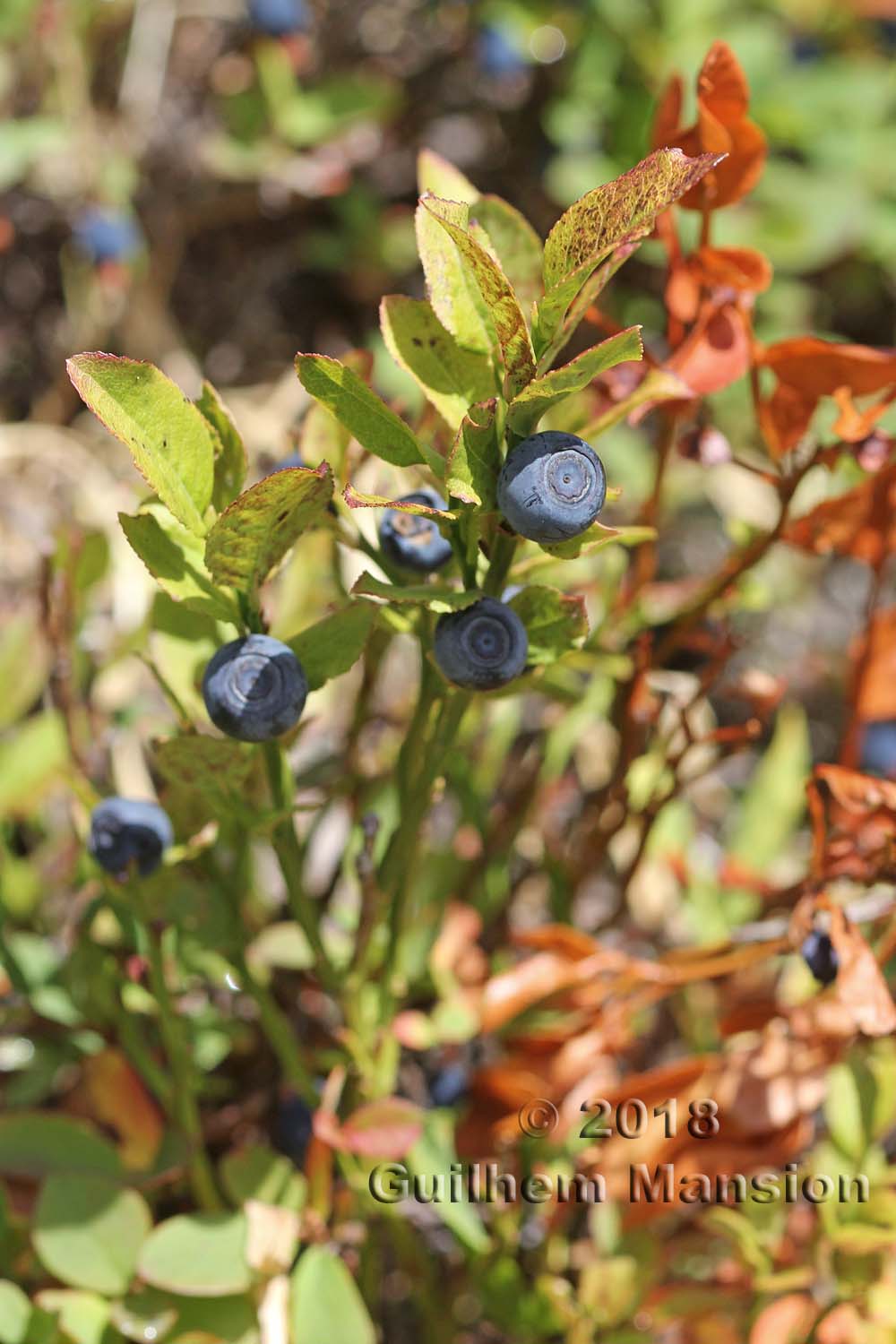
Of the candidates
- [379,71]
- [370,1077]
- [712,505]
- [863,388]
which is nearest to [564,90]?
[379,71]

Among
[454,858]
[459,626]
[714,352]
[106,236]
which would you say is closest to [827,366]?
[714,352]

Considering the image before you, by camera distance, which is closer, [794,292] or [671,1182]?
[671,1182]

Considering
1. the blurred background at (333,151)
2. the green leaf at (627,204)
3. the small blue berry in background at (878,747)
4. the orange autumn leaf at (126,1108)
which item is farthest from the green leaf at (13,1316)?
the blurred background at (333,151)

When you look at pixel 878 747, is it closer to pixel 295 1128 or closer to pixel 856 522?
pixel 856 522

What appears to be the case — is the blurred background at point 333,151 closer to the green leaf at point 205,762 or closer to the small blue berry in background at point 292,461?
the small blue berry in background at point 292,461

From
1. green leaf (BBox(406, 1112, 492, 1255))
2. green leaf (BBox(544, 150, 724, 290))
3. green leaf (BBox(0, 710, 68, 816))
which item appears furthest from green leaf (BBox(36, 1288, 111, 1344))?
green leaf (BBox(544, 150, 724, 290))

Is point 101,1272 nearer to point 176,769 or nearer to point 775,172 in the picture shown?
point 176,769
